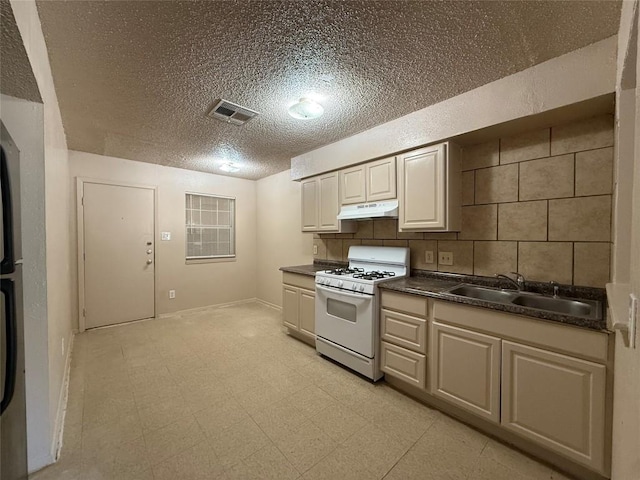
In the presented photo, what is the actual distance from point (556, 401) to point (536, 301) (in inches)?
25.3

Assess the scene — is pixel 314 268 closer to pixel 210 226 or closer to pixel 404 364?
pixel 404 364

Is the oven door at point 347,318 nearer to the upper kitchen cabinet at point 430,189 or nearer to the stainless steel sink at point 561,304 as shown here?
the upper kitchen cabinet at point 430,189

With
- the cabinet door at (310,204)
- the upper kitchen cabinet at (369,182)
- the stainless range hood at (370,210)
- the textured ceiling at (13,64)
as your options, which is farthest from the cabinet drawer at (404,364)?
the textured ceiling at (13,64)

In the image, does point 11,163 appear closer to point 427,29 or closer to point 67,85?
point 67,85

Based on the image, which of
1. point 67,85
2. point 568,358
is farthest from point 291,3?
point 568,358

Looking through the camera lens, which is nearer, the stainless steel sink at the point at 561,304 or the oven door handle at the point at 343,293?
→ the stainless steel sink at the point at 561,304

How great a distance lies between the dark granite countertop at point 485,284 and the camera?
1.37 metres

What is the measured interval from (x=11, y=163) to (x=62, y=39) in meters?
0.73

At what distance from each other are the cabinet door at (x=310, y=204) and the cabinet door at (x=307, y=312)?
0.82 m

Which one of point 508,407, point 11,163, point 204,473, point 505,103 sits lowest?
point 204,473

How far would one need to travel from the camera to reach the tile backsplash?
5.57ft

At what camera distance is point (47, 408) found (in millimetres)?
1452

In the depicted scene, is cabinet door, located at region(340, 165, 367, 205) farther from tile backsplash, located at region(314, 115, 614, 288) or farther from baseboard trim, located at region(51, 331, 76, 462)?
baseboard trim, located at region(51, 331, 76, 462)

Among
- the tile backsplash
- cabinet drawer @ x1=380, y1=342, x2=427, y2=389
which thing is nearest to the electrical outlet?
the tile backsplash
